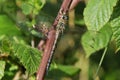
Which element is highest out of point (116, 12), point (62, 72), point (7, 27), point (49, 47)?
point (116, 12)

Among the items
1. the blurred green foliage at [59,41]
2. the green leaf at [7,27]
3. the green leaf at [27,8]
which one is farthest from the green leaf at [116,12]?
the green leaf at [7,27]

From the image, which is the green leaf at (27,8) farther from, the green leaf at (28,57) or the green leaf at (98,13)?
the green leaf at (98,13)

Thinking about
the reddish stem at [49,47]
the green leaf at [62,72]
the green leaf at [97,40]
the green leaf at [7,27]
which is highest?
the reddish stem at [49,47]

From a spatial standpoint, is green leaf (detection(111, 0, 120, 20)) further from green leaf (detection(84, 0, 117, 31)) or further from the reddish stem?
the reddish stem

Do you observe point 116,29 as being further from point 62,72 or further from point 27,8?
point 62,72

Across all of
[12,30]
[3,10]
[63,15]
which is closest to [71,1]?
[63,15]

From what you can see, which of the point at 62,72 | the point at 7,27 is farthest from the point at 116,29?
the point at 7,27
